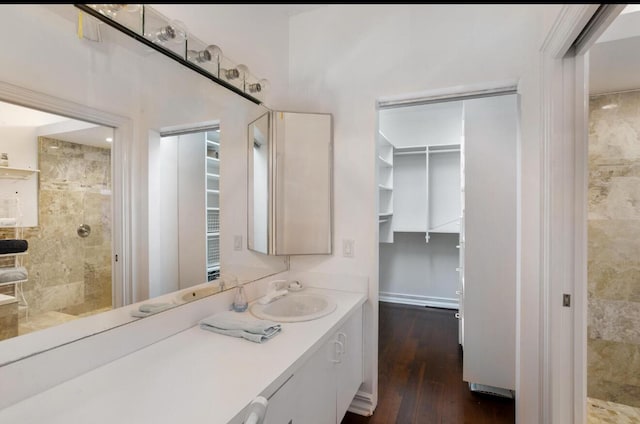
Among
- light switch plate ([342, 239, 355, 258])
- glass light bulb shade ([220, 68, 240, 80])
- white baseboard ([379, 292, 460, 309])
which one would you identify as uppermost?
glass light bulb shade ([220, 68, 240, 80])

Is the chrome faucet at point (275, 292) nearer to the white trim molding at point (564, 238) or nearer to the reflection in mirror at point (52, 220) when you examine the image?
the reflection in mirror at point (52, 220)

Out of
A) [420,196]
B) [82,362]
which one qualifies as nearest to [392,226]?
[420,196]

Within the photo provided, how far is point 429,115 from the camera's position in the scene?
150 inches

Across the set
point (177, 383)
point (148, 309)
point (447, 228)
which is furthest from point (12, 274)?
point (447, 228)

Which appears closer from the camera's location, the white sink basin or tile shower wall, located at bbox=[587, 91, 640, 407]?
the white sink basin

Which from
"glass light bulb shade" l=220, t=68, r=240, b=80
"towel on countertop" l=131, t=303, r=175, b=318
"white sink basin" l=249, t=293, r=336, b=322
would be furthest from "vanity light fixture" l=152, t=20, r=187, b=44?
"white sink basin" l=249, t=293, r=336, b=322

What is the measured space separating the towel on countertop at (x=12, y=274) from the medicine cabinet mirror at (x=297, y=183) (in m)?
1.19

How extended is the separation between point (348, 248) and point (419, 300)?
8.17 ft

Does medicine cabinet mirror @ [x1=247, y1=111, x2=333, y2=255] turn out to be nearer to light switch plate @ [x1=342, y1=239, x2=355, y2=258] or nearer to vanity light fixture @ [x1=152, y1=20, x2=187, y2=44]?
light switch plate @ [x1=342, y1=239, x2=355, y2=258]

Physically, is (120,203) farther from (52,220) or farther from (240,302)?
(240,302)

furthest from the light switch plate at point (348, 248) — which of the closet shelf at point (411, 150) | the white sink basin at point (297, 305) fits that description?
the closet shelf at point (411, 150)

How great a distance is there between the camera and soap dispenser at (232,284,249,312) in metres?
1.54

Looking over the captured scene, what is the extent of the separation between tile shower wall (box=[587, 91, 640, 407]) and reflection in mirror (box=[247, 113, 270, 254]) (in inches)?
90.3

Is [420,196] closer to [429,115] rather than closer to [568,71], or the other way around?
[429,115]
